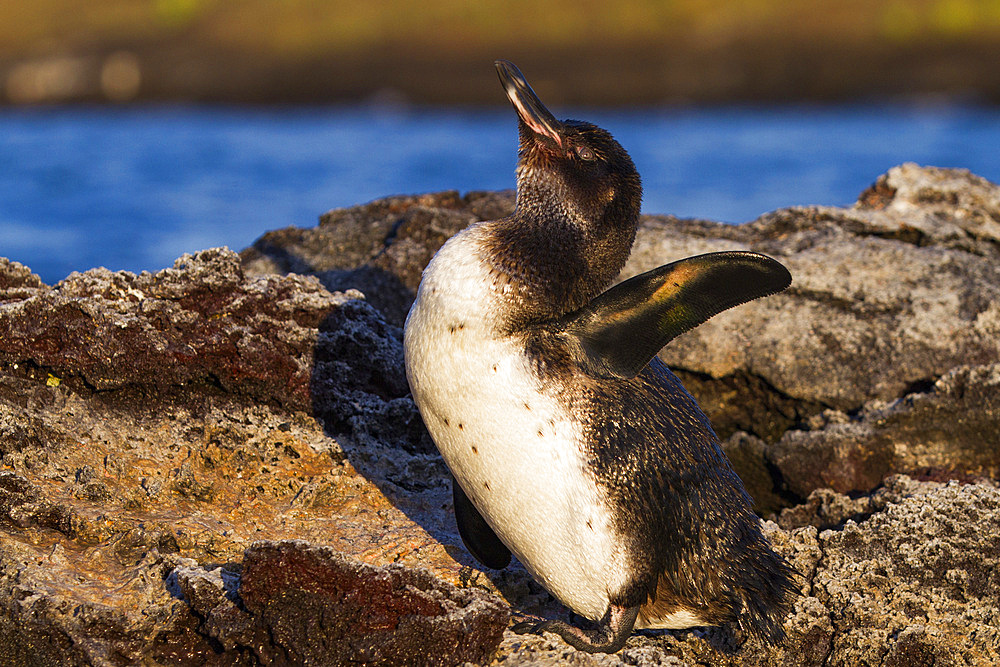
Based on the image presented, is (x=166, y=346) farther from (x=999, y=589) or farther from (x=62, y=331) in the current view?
(x=999, y=589)

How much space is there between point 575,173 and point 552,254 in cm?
26

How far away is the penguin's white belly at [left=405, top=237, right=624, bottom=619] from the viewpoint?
2.66 meters

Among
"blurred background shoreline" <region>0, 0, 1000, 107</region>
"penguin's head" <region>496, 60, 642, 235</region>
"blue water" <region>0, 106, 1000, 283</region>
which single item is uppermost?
"blurred background shoreline" <region>0, 0, 1000, 107</region>

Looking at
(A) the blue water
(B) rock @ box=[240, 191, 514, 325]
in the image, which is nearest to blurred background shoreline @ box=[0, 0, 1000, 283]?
(A) the blue water

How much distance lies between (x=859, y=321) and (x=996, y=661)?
1844 mm

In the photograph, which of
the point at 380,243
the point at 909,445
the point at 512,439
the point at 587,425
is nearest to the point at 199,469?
the point at 512,439

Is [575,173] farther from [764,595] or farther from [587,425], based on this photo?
[764,595]

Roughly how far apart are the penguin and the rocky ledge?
18cm

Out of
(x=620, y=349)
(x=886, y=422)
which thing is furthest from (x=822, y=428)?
(x=620, y=349)

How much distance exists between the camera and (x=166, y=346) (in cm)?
330

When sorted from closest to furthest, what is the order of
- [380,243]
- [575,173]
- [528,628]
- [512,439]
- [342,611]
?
[342,611], [512,439], [528,628], [575,173], [380,243]

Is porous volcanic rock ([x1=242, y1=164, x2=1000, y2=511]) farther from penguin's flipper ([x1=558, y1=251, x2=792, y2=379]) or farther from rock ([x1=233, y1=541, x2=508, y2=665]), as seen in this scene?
rock ([x1=233, y1=541, x2=508, y2=665])

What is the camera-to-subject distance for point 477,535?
2992 mm

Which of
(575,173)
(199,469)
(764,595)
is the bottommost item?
(764,595)
